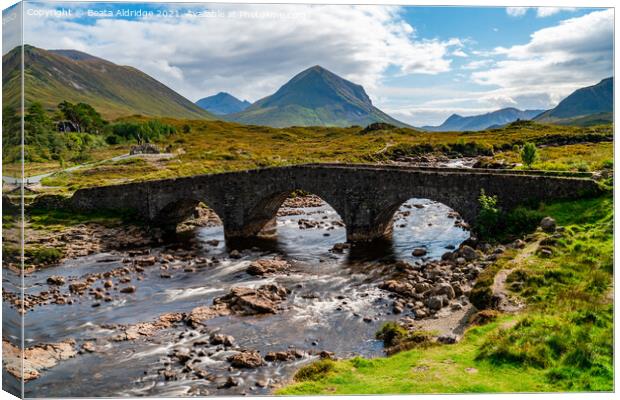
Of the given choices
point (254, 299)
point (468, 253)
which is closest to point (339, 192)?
point (468, 253)

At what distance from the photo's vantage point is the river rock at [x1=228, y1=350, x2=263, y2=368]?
18.1 m

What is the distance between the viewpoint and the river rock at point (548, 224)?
24484 millimetres

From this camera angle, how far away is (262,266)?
31062mm

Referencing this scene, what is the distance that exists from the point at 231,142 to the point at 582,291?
8739cm

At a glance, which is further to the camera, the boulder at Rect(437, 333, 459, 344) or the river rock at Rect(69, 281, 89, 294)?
the river rock at Rect(69, 281, 89, 294)

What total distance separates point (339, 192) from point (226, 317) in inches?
601

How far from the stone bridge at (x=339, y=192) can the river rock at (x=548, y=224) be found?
2.75 meters

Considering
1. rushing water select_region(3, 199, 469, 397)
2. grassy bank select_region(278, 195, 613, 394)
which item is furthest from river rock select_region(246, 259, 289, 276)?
grassy bank select_region(278, 195, 613, 394)

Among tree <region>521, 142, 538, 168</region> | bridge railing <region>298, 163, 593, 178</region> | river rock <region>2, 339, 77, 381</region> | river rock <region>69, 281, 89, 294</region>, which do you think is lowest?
river rock <region>2, 339, 77, 381</region>

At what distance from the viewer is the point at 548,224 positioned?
2461 cm

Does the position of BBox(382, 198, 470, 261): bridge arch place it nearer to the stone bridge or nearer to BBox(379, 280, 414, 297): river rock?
the stone bridge

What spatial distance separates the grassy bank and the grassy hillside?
44.0ft

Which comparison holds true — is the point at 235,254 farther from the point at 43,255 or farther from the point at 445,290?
the point at 445,290

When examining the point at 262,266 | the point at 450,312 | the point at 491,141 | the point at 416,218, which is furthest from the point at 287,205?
the point at 491,141
